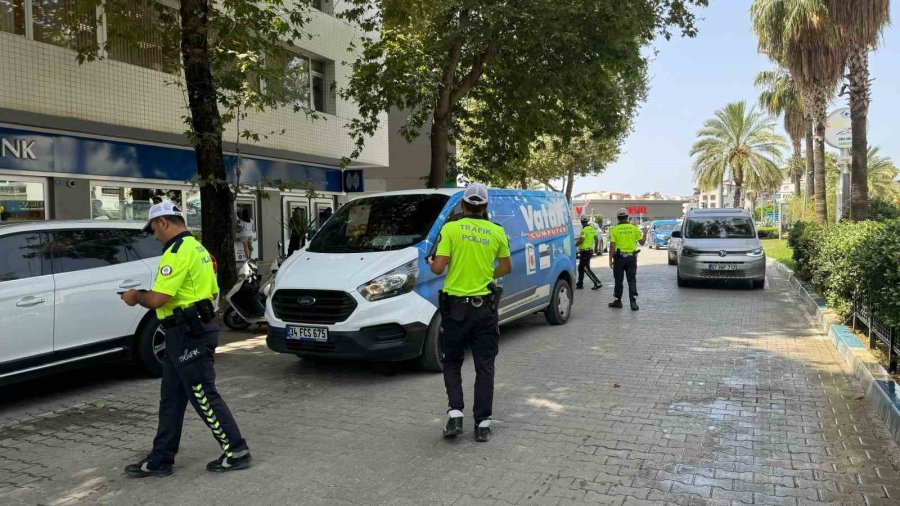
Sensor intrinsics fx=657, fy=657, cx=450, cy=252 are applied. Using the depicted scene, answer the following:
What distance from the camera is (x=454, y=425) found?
480 centimetres

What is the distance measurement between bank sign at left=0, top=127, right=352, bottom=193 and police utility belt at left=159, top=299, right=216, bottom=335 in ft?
23.1

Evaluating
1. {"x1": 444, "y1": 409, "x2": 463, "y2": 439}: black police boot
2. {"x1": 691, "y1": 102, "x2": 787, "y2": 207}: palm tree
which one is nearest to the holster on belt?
{"x1": 444, "y1": 409, "x2": 463, "y2": 439}: black police boot

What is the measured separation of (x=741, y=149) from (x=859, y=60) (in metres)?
28.7

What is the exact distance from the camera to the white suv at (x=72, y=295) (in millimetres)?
5711

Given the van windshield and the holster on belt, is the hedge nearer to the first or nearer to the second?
the holster on belt

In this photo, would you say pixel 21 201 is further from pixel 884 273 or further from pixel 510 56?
pixel 884 273

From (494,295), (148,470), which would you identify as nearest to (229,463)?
(148,470)

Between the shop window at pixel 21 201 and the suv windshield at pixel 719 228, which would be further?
the suv windshield at pixel 719 228

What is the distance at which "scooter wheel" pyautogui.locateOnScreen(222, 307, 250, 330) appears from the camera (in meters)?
10.1

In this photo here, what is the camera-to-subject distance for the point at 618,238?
11.4 meters

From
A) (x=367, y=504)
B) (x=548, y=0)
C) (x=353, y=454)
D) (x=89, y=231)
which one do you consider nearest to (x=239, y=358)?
(x=89, y=231)

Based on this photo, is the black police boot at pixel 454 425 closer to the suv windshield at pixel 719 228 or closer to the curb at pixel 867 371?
the curb at pixel 867 371

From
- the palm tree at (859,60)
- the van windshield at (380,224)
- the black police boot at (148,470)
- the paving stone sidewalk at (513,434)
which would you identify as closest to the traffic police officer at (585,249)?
the palm tree at (859,60)

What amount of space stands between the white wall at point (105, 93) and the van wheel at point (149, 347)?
5.19 metres
